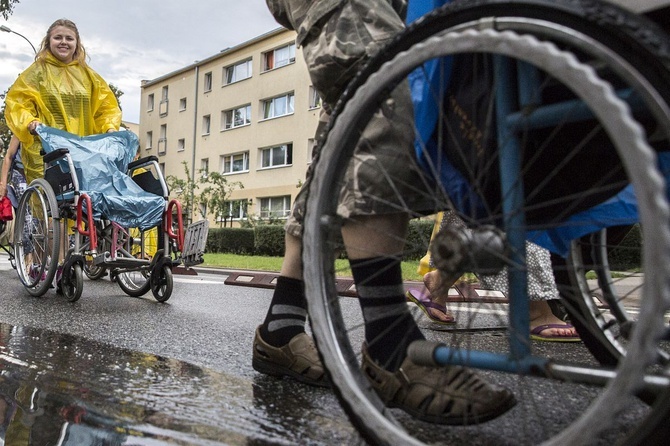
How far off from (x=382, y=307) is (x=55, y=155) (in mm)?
3889

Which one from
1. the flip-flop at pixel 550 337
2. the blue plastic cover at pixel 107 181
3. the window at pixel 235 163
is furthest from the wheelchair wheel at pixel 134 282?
the window at pixel 235 163

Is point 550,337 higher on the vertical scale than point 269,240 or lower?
lower

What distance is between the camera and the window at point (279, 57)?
3020cm

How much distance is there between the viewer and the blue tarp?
131cm

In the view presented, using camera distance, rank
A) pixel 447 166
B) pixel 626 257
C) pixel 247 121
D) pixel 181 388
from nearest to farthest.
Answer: pixel 447 166 < pixel 626 257 < pixel 181 388 < pixel 247 121

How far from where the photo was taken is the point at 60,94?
18.0ft

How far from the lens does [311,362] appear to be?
198 centimetres

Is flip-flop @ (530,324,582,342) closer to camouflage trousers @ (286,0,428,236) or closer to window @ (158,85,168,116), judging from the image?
camouflage trousers @ (286,0,428,236)

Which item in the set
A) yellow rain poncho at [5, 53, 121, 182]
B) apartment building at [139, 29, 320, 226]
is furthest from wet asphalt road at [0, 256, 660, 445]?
apartment building at [139, 29, 320, 226]

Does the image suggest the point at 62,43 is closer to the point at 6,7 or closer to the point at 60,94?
the point at 60,94

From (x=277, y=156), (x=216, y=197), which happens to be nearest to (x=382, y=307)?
(x=216, y=197)

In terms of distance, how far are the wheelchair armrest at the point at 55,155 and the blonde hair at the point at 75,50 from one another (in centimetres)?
116

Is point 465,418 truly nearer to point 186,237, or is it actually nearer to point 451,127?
point 451,127

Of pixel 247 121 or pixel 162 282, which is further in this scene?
Answer: pixel 247 121
